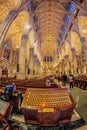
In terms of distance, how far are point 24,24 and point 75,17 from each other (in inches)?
282

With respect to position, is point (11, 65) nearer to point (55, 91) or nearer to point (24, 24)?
point (24, 24)

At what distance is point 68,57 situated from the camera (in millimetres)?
38031

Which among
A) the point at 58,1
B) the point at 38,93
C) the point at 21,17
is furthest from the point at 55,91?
the point at 58,1

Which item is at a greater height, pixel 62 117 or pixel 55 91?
pixel 55 91

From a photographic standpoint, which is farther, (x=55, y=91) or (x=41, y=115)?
(x=55, y=91)

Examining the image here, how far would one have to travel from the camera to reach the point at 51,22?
39.3m

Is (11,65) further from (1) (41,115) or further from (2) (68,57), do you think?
(1) (41,115)

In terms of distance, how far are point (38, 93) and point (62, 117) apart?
690 millimetres

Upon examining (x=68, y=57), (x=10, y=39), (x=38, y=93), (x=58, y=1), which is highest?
(x=58, y=1)

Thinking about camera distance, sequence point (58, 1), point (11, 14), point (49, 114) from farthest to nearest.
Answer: point (58, 1)
point (11, 14)
point (49, 114)

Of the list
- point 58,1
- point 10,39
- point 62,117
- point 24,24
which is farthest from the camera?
point 10,39

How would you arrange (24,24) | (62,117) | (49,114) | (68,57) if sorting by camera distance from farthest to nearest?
(68,57) → (24,24) → (62,117) → (49,114)

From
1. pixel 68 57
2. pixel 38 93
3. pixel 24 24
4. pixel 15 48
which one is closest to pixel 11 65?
pixel 15 48

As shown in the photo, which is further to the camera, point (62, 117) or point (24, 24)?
point (24, 24)
